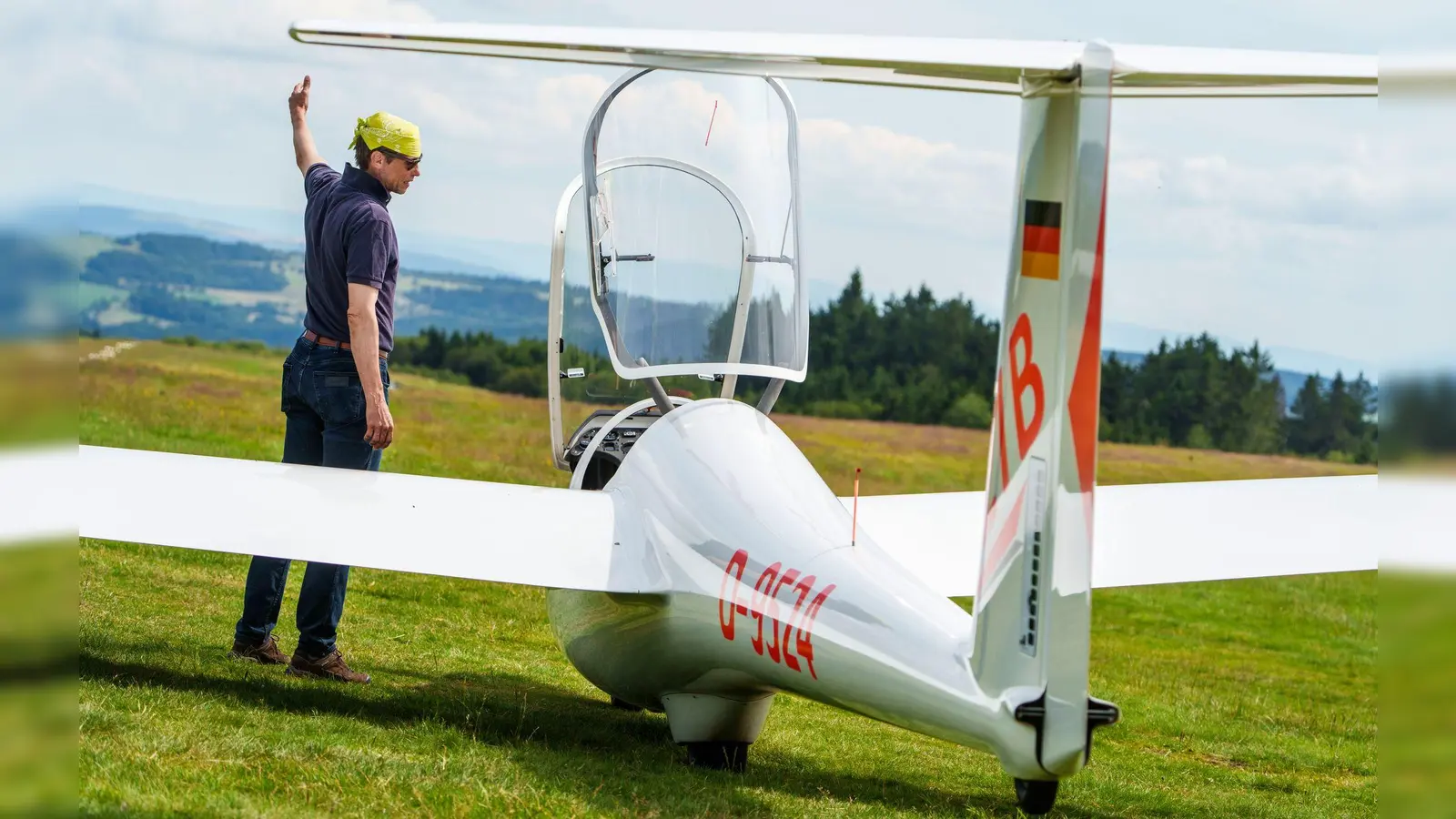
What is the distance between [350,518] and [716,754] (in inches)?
79.2

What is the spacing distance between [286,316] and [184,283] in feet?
22.6

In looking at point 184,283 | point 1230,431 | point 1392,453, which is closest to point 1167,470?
point 1230,431

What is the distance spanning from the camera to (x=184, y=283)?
5288 cm

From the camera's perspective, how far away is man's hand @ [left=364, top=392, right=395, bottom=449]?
6.71 metres

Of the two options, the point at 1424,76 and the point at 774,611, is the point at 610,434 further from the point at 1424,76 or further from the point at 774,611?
the point at 1424,76

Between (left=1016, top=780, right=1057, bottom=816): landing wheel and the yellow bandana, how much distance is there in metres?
4.76

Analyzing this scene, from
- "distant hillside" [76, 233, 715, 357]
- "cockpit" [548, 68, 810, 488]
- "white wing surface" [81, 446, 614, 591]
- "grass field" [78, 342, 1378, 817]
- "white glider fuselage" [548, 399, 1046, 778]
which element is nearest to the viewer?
"white glider fuselage" [548, 399, 1046, 778]

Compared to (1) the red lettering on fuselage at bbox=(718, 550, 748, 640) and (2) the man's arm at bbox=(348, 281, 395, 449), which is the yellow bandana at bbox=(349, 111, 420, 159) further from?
(1) the red lettering on fuselage at bbox=(718, 550, 748, 640)

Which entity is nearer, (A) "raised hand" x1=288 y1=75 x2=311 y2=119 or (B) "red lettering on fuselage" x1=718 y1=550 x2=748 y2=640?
(B) "red lettering on fuselage" x1=718 y1=550 x2=748 y2=640

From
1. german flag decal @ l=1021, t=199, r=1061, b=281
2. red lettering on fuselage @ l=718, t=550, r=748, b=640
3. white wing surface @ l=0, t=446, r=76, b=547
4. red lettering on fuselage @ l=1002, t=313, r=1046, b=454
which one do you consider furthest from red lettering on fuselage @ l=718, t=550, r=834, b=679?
white wing surface @ l=0, t=446, r=76, b=547

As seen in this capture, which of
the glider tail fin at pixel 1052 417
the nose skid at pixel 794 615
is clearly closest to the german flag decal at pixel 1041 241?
the glider tail fin at pixel 1052 417

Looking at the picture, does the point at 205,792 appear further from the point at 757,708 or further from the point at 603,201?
the point at 603,201

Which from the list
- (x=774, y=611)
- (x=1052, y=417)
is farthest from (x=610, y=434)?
(x=1052, y=417)

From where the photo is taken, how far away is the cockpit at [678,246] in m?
7.04
